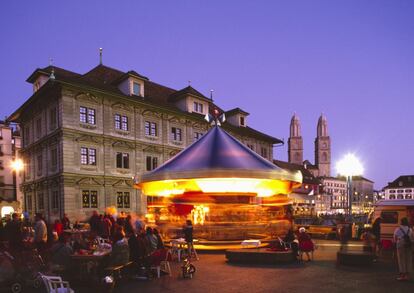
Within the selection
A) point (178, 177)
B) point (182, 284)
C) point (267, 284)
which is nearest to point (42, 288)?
point (182, 284)

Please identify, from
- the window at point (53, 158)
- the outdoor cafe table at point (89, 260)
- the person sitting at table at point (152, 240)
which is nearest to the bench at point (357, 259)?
the person sitting at table at point (152, 240)

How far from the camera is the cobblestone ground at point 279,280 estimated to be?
9.09m

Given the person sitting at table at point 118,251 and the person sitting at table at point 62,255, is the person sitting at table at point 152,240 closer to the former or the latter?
the person sitting at table at point 118,251

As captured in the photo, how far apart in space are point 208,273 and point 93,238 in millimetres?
5413

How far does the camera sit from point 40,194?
107 ft

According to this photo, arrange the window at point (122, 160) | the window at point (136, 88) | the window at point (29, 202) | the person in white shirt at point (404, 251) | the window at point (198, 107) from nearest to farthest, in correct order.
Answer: the person in white shirt at point (404, 251)
the window at point (122, 160)
the window at point (136, 88)
the window at point (29, 202)
the window at point (198, 107)

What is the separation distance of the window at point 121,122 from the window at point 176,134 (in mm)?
5420

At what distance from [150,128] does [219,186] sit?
15790 millimetres

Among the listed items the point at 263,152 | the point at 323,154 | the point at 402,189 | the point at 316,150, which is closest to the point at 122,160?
the point at 263,152

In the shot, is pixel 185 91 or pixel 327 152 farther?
pixel 327 152

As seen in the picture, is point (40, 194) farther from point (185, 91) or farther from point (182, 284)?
point (182, 284)

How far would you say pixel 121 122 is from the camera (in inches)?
1284

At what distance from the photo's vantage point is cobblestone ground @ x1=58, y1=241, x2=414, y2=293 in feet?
29.8

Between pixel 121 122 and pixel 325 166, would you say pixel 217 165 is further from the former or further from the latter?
pixel 325 166
